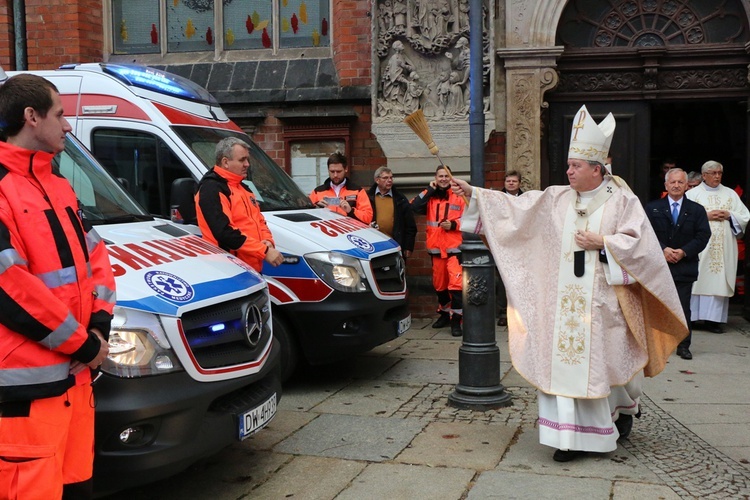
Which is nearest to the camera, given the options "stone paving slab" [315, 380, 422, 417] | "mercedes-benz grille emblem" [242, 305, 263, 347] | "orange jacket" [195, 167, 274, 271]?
"mercedes-benz grille emblem" [242, 305, 263, 347]

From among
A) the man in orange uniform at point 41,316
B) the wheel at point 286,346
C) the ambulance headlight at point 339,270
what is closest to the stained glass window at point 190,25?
the ambulance headlight at point 339,270

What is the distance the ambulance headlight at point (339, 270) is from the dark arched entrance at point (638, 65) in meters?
4.74

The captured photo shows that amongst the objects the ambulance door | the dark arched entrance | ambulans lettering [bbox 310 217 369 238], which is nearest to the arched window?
the dark arched entrance

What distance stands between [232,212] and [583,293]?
254 centimetres

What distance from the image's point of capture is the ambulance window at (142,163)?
23.1ft

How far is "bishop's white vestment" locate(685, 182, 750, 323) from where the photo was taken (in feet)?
32.1

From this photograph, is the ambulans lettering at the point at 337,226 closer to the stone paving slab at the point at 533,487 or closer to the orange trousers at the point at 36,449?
the stone paving slab at the point at 533,487

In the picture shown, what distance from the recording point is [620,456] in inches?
205

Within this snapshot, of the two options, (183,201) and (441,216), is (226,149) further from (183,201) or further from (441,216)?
(441,216)

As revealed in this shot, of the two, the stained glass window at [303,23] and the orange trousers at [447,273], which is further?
the stained glass window at [303,23]

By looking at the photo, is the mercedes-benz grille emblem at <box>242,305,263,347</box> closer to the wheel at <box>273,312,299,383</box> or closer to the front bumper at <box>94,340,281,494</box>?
the front bumper at <box>94,340,281,494</box>

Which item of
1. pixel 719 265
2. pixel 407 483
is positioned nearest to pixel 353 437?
pixel 407 483

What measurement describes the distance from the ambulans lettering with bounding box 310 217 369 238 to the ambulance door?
3.67 feet

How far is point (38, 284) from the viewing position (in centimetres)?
297
